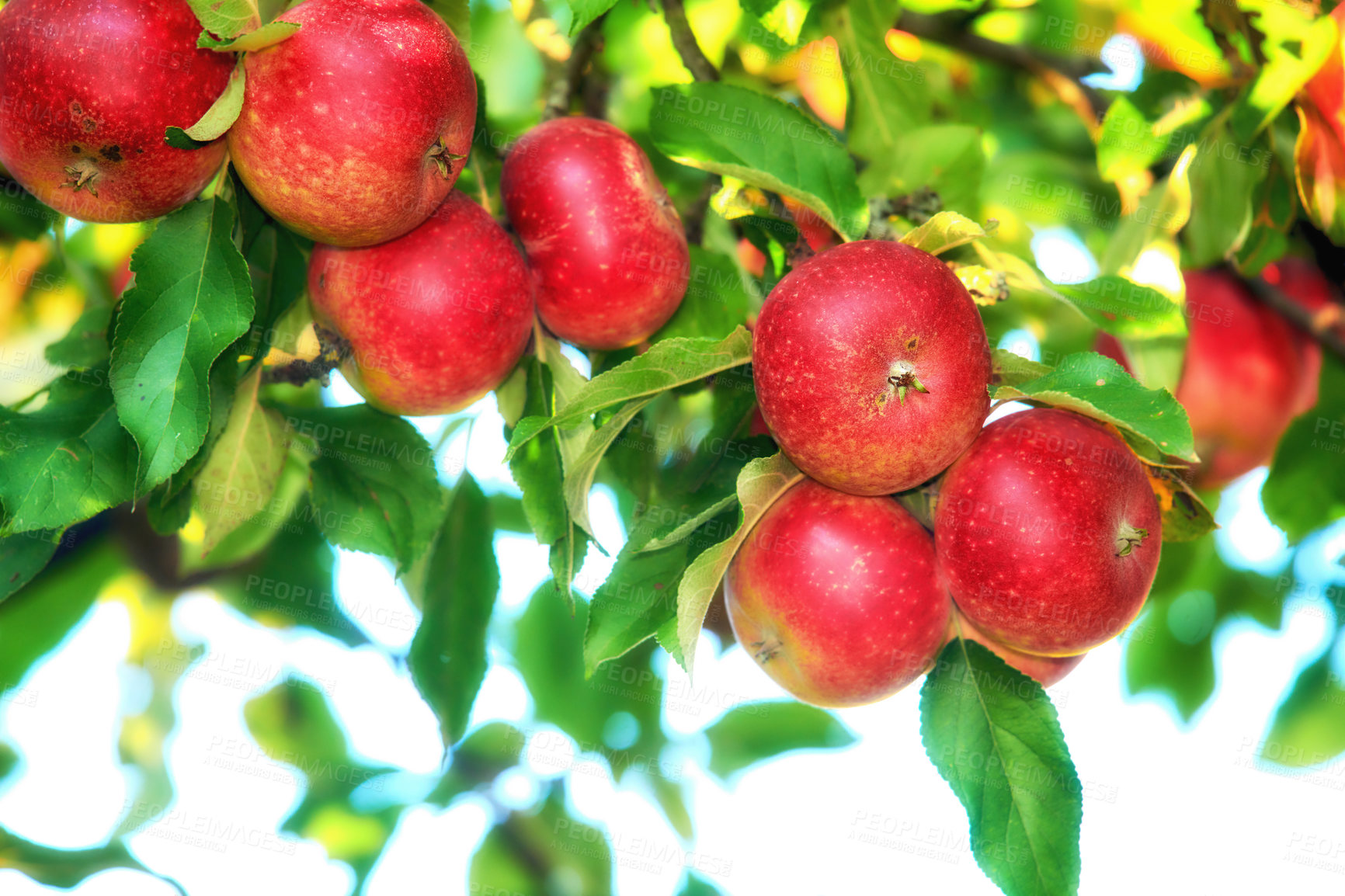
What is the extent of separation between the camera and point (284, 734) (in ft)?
8.17

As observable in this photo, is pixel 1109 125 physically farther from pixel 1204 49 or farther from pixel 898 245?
pixel 898 245

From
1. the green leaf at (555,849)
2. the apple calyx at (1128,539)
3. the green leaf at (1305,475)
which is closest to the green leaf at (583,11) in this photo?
the apple calyx at (1128,539)

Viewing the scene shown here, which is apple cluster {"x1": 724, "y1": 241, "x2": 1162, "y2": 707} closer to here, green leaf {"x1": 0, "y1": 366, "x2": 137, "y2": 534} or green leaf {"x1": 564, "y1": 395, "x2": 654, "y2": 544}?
green leaf {"x1": 564, "y1": 395, "x2": 654, "y2": 544}

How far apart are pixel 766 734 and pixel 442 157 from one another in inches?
68.2

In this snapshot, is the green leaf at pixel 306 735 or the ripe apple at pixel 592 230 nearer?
the ripe apple at pixel 592 230

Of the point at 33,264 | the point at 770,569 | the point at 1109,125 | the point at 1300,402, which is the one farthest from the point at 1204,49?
the point at 33,264

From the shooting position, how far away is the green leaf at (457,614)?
176cm

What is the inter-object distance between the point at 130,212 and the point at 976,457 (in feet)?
3.67

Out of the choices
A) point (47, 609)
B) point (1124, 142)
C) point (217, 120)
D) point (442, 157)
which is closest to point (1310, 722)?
point (1124, 142)

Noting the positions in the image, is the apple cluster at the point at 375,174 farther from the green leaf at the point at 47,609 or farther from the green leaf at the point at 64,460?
the green leaf at the point at 47,609

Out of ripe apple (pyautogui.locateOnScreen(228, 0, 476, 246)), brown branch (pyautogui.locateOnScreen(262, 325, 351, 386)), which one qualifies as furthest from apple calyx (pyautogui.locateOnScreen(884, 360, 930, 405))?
brown branch (pyautogui.locateOnScreen(262, 325, 351, 386))

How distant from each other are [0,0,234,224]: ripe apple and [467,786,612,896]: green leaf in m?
1.79

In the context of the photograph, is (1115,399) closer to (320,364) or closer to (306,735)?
(320,364)

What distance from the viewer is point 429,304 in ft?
4.41
